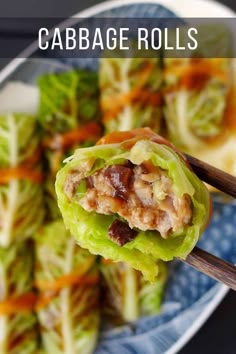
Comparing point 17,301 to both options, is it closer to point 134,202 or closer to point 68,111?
point 68,111

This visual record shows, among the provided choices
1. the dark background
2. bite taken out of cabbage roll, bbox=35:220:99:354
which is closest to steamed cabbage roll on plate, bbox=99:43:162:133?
the dark background

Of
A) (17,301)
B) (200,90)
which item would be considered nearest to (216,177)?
(200,90)

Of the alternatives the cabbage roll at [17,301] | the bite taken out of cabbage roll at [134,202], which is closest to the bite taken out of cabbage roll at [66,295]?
the cabbage roll at [17,301]

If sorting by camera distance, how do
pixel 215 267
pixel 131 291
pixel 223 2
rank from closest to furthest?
pixel 215 267
pixel 223 2
pixel 131 291

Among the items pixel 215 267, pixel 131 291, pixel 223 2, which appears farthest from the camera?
pixel 131 291

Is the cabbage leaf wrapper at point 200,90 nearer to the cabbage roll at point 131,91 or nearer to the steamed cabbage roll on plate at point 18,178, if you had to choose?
the cabbage roll at point 131,91

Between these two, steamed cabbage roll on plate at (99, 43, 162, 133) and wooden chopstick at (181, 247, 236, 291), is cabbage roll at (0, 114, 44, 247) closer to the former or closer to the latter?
steamed cabbage roll on plate at (99, 43, 162, 133)

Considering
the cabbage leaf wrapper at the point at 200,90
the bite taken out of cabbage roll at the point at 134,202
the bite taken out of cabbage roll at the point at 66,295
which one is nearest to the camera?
the bite taken out of cabbage roll at the point at 134,202
